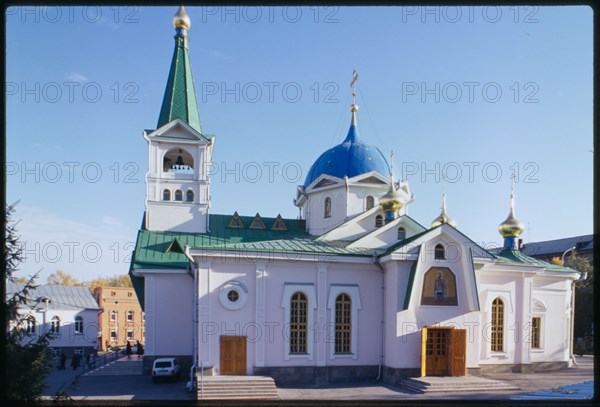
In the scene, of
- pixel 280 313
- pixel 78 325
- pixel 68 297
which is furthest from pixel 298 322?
pixel 68 297

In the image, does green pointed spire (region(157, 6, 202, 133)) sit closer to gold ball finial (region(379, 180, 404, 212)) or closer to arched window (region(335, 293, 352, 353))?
gold ball finial (region(379, 180, 404, 212))

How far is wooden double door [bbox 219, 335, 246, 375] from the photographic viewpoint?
17.9 meters

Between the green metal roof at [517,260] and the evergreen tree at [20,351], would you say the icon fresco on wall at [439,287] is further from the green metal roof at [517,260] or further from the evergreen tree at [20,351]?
the evergreen tree at [20,351]

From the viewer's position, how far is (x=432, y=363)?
18.5m

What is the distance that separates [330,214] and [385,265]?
24.7 ft

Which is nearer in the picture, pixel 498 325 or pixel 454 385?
pixel 454 385

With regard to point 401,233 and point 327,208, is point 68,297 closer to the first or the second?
point 327,208

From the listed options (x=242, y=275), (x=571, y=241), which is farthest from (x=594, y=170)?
(x=571, y=241)

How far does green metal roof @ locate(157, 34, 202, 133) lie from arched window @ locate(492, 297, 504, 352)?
18535 millimetres

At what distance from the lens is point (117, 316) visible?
4584cm

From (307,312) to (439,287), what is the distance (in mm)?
5560

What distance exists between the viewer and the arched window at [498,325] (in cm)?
2100

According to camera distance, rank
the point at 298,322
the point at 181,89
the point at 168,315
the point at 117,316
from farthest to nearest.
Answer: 1. the point at 117,316
2. the point at 181,89
3. the point at 168,315
4. the point at 298,322

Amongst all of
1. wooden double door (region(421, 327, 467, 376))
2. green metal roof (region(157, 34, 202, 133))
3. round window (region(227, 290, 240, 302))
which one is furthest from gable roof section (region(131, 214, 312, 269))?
wooden double door (region(421, 327, 467, 376))
